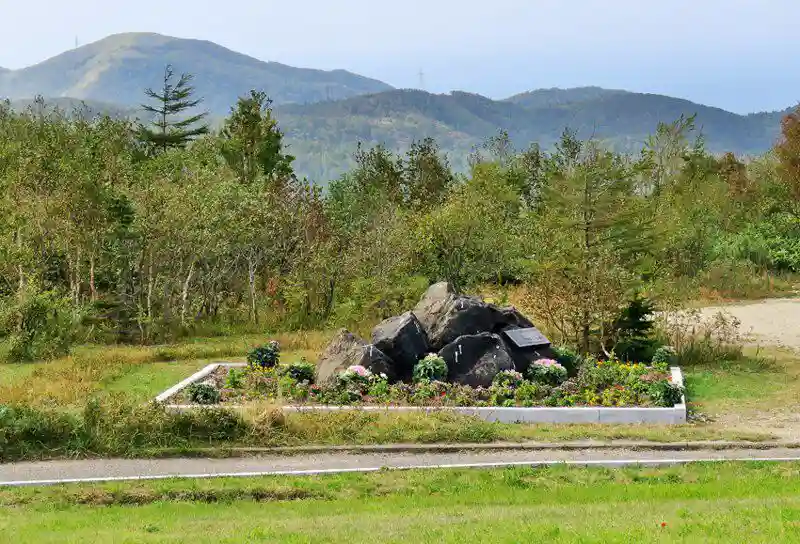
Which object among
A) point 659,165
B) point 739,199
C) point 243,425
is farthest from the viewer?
point 659,165

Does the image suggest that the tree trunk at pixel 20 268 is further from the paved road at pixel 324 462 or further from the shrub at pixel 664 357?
the shrub at pixel 664 357

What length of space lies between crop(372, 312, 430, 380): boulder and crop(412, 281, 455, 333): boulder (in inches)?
21.2

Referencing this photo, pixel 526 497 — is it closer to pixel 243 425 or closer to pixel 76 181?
pixel 243 425

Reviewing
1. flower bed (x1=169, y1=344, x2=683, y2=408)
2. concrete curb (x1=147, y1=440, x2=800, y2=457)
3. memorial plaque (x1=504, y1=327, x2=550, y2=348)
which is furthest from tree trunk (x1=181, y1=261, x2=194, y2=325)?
concrete curb (x1=147, y1=440, x2=800, y2=457)

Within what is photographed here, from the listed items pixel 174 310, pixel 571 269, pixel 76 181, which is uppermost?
pixel 76 181

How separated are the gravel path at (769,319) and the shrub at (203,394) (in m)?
13.6

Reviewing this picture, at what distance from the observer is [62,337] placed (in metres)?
20.8

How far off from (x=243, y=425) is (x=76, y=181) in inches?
536

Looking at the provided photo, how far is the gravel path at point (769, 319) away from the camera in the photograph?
2283 centimetres

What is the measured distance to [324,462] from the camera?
12.1 m

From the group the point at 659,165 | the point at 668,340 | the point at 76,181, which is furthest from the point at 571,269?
the point at 659,165

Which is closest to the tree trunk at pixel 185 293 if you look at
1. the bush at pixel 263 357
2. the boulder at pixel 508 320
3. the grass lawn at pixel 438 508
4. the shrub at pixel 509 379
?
the bush at pixel 263 357

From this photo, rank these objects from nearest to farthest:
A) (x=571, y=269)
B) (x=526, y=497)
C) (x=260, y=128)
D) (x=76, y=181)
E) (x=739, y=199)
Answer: (x=526, y=497), (x=571, y=269), (x=76, y=181), (x=260, y=128), (x=739, y=199)

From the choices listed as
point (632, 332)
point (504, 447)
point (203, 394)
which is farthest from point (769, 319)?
point (203, 394)
